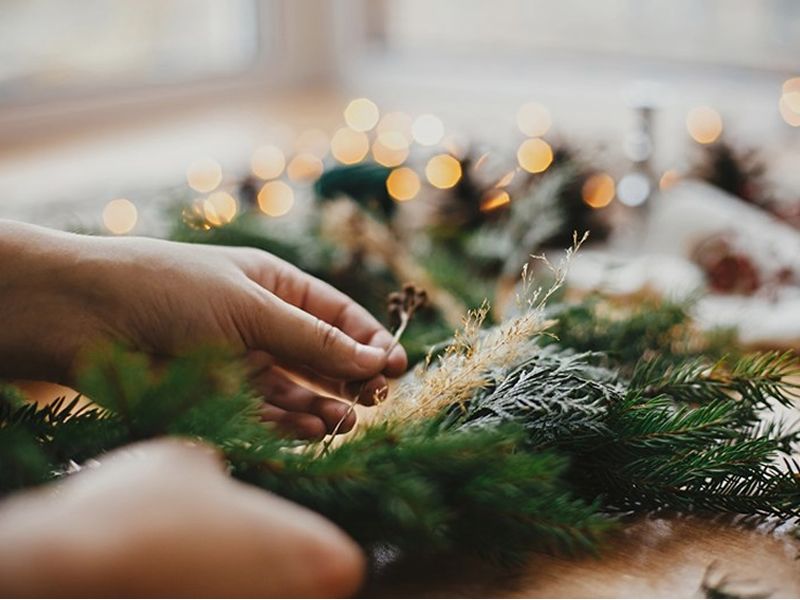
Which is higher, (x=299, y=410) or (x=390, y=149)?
(x=390, y=149)

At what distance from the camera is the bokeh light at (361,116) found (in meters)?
1.59

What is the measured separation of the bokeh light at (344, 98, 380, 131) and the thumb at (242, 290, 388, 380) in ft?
3.13

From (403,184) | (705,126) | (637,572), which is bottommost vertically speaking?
(637,572)

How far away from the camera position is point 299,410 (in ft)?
2.14

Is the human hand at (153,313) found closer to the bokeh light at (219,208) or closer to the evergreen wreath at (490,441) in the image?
the evergreen wreath at (490,441)

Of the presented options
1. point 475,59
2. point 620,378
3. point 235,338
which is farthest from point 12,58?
point 620,378

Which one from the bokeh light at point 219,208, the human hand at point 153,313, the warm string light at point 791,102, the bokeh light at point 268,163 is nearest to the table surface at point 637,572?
the human hand at point 153,313

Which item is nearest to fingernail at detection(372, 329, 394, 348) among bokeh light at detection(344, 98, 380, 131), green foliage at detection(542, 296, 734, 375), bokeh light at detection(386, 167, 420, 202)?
green foliage at detection(542, 296, 734, 375)

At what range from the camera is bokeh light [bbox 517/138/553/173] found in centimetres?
117

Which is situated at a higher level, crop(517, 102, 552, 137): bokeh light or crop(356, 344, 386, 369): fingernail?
crop(517, 102, 552, 137): bokeh light

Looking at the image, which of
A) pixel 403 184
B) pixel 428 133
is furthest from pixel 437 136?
pixel 403 184

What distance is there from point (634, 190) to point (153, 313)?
2.19ft

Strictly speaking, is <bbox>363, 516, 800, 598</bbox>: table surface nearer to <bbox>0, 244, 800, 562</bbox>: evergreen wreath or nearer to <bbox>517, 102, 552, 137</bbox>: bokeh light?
<bbox>0, 244, 800, 562</bbox>: evergreen wreath

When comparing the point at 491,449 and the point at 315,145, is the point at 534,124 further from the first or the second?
the point at 491,449
